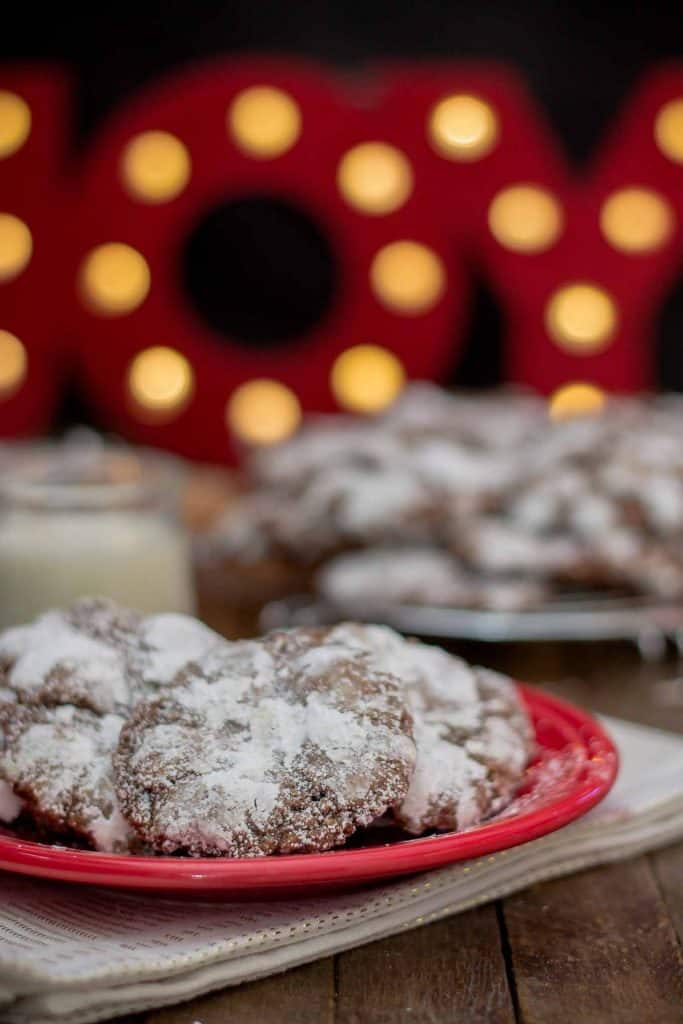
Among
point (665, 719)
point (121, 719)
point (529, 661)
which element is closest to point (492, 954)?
point (121, 719)

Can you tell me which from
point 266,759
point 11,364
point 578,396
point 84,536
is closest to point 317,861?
point 266,759

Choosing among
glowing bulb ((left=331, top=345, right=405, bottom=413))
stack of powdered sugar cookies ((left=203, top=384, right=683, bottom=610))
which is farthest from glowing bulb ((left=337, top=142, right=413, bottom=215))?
stack of powdered sugar cookies ((left=203, top=384, right=683, bottom=610))

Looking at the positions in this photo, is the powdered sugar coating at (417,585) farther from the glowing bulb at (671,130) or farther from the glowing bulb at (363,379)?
the glowing bulb at (671,130)

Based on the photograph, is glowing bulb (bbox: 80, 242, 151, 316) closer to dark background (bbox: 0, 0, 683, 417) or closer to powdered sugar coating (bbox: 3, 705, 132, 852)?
dark background (bbox: 0, 0, 683, 417)

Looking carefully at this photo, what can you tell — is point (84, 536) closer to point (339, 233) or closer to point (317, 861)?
point (317, 861)

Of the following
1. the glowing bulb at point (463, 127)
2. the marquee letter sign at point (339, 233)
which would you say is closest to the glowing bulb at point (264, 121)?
the marquee letter sign at point (339, 233)

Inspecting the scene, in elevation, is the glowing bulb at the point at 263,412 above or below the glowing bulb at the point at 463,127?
below

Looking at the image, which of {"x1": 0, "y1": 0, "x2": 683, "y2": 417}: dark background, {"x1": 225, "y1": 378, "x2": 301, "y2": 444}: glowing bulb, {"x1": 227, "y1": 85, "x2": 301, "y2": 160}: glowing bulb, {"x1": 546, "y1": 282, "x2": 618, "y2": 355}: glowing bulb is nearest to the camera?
{"x1": 227, "y1": 85, "x2": 301, "y2": 160}: glowing bulb
